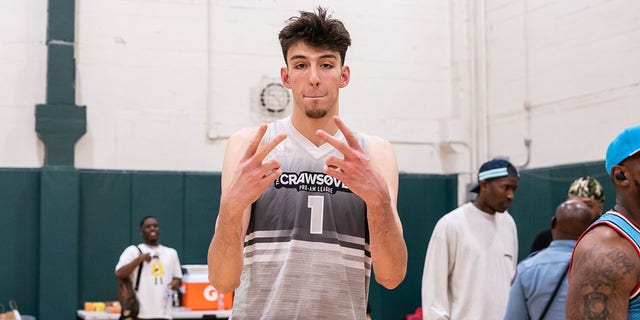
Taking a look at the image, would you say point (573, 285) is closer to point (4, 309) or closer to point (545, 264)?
point (545, 264)

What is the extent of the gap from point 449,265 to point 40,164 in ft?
24.4

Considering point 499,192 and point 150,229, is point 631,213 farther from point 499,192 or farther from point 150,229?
point 150,229

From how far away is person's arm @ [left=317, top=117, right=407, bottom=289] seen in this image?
283 centimetres

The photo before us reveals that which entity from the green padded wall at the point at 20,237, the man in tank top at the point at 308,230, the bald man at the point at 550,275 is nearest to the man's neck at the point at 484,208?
the bald man at the point at 550,275

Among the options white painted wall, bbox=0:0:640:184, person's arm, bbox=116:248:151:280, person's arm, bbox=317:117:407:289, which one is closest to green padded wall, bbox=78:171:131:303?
white painted wall, bbox=0:0:640:184

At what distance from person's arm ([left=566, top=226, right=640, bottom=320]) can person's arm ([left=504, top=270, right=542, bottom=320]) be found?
201 cm

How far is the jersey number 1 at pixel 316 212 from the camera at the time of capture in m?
3.11

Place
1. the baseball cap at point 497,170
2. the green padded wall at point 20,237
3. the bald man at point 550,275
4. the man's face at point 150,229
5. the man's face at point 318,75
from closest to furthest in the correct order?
the man's face at point 318,75 → the bald man at point 550,275 → the baseball cap at point 497,170 → the man's face at point 150,229 → the green padded wall at point 20,237

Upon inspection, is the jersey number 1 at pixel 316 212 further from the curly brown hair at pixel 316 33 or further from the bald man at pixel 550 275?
the bald man at pixel 550 275

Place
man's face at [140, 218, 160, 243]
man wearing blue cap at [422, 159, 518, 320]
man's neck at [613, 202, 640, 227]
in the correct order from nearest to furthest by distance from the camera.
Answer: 1. man's neck at [613, 202, 640, 227]
2. man wearing blue cap at [422, 159, 518, 320]
3. man's face at [140, 218, 160, 243]

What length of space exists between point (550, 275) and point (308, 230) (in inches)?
88.5

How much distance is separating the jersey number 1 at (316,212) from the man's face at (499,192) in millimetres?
3559

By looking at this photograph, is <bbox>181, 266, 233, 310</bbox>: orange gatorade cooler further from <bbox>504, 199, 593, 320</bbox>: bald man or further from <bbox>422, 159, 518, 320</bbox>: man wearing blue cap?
<bbox>504, 199, 593, 320</bbox>: bald man

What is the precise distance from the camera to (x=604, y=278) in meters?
2.88
